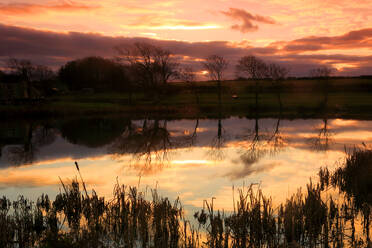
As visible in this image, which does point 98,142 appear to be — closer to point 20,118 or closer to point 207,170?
point 207,170

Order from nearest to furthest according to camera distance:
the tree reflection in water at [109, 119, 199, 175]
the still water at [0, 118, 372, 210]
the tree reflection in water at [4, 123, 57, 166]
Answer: the still water at [0, 118, 372, 210] < the tree reflection in water at [109, 119, 199, 175] < the tree reflection in water at [4, 123, 57, 166]

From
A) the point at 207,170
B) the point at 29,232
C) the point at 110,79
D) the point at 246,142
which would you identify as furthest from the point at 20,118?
the point at 110,79

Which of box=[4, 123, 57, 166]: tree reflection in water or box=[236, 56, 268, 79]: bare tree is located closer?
box=[4, 123, 57, 166]: tree reflection in water

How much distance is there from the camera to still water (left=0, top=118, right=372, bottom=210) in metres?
17.5

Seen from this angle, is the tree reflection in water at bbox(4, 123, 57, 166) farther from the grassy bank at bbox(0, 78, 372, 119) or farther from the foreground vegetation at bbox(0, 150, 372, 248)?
the foreground vegetation at bbox(0, 150, 372, 248)

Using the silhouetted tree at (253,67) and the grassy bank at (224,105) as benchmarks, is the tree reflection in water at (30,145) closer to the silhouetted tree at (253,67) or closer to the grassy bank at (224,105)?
the grassy bank at (224,105)

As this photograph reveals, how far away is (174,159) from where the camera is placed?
2611 centimetres

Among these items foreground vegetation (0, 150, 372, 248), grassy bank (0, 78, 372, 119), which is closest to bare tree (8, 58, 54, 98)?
grassy bank (0, 78, 372, 119)

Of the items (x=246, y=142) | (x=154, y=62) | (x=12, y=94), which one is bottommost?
(x=246, y=142)

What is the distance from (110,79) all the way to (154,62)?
1664 inches

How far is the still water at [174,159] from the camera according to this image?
1755cm

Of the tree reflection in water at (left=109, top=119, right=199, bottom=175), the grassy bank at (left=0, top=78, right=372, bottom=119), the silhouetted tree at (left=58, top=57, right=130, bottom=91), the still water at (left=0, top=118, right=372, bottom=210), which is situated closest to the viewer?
the still water at (left=0, top=118, right=372, bottom=210)

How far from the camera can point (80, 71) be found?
132625 mm

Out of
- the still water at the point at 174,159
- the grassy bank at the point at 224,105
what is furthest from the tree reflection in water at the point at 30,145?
the grassy bank at the point at 224,105
